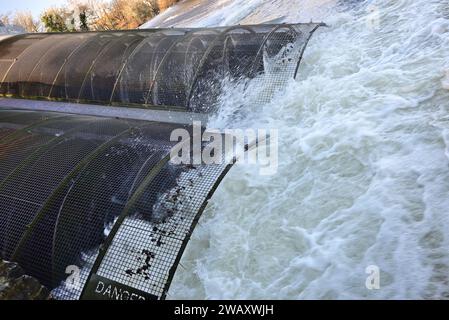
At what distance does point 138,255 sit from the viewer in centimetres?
→ 523

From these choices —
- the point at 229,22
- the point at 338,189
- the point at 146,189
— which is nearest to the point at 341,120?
the point at 338,189

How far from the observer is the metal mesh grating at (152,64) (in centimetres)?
937

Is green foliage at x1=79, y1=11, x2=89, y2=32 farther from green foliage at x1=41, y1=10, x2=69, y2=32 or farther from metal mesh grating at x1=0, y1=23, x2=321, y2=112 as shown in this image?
metal mesh grating at x1=0, y1=23, x2=321, y2=112

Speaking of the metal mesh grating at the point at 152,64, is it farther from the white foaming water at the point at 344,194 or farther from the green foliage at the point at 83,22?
the green foliage at the point at 83,22

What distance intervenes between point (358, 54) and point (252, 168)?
4329mm

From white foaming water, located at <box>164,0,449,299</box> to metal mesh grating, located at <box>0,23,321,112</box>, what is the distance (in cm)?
114

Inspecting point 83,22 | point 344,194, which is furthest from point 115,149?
point 83,22

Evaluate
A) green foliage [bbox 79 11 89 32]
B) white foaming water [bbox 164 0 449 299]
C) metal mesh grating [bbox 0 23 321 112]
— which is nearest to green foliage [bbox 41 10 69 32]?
green foliage [bbox 79 11 89 32]

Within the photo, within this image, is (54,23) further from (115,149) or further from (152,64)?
(115,149)

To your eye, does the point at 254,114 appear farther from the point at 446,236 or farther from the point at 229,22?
the point at 229,22

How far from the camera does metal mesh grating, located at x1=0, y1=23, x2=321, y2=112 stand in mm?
9367

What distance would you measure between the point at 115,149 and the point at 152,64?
4150 millimetres

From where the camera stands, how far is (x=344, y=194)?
578 cm

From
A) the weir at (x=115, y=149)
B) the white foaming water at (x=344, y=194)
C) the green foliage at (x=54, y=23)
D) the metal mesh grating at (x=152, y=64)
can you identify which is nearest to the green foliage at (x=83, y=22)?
the green foliage at (x=54, y=23)
